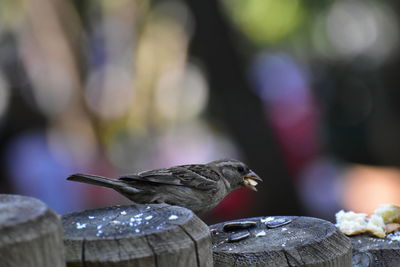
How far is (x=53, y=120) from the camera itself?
1008 cm

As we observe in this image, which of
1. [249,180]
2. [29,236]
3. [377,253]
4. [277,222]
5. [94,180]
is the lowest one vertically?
[249,180]

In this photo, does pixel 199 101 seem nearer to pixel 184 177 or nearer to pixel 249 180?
pixel 249 180

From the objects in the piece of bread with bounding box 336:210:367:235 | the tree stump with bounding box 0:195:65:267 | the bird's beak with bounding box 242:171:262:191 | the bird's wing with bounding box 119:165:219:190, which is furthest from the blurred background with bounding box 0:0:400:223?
the tree stump with bounding box 0:195:65:267

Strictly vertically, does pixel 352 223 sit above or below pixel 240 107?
above

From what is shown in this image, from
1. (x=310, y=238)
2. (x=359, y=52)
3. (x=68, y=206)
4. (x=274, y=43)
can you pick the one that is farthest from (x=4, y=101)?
(x=310, y=238)

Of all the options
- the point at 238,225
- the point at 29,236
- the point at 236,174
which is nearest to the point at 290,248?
the point at 238,225

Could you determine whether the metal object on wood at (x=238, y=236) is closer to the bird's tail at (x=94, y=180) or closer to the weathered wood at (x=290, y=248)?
the weathered wood at (x=290, y=248)

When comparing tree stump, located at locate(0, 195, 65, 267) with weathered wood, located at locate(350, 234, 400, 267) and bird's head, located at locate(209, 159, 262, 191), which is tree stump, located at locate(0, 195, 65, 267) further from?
bird's head, located at locate(209, 159, 262, 191)

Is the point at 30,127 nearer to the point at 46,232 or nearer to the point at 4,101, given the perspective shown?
the point at 4,101

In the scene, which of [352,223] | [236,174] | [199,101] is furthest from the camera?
[199,101]

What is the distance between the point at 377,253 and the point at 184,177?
5.05 ft

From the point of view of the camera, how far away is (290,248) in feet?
7.07

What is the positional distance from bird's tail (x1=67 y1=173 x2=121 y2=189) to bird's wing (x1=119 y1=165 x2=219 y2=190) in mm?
176

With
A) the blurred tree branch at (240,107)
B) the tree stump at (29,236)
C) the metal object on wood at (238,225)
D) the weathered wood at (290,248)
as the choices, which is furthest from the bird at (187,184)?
the blurred tree branch at (240,107)
